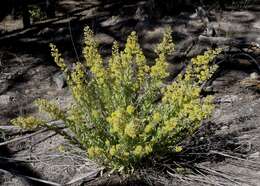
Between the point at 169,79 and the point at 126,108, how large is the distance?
5.25 ft

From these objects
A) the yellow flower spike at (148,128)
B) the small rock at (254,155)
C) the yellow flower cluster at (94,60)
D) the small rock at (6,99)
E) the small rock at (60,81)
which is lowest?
the small rock at (6,99)

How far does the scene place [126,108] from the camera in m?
3.27

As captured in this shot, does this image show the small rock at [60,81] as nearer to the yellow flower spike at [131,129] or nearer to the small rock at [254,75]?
the small rock at [254,75]

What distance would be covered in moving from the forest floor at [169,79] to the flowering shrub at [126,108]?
0.21 metres

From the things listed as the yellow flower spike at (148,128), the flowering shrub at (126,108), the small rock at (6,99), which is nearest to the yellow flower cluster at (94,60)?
the flowering shrub at (126,108)

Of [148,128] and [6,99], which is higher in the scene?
[148,128]

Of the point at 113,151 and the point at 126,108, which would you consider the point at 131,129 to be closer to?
the point at 113,151

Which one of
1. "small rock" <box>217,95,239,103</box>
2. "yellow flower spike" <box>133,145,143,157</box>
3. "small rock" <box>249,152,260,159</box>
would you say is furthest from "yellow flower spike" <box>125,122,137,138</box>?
"small rock" <box>217,95,239,103</box>

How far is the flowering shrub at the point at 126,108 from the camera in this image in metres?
3.03

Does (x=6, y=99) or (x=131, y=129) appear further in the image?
(x=6, y=99)

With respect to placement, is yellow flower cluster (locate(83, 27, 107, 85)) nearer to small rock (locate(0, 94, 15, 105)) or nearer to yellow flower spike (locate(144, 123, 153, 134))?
yellow flower spike (locate(144, 123, 153, 134))

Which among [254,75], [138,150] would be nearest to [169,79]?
[254,75]

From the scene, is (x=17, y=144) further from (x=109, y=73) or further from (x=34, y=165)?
(x=109, y=73)

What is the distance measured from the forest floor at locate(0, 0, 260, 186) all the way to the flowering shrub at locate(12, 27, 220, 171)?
0.68 feet
